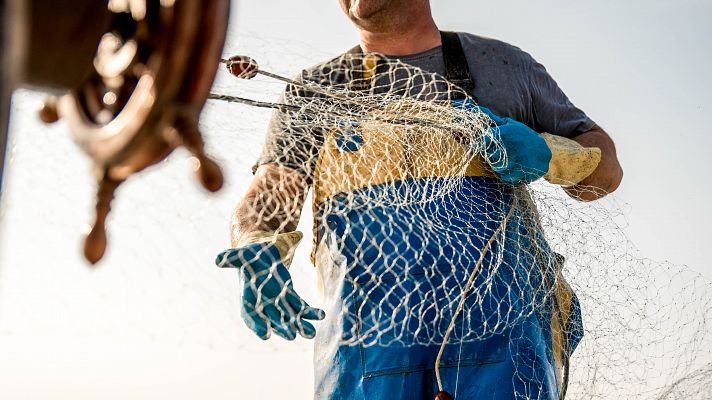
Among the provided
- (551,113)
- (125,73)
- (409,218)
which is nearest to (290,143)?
(409,218)

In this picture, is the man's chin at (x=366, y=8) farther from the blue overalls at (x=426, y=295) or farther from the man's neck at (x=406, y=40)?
the blue overalls at (x=426, y=295)

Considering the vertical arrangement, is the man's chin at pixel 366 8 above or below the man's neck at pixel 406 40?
above

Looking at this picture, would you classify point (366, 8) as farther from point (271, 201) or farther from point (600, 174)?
point (600, 174)

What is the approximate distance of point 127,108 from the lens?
2.20 feet

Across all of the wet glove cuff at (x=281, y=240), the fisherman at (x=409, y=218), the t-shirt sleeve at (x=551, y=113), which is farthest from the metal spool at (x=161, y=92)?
the t-shirt sleeve at (x=551, y=113)

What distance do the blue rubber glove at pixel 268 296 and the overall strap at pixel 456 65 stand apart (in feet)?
2.74

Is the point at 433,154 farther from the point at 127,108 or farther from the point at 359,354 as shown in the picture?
the point at 127,108

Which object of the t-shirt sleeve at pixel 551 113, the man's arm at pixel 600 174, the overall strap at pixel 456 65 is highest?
the overall strap at pixel 456 65

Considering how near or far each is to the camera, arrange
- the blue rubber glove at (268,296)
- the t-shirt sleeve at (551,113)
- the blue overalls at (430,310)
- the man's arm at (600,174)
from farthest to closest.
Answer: the t-shirt sleeve at (551,113) → the man's arm at (600,174) → the blue overalls at (430,310) → the blue rubber glove at (268,296)

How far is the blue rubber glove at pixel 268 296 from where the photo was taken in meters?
2.05

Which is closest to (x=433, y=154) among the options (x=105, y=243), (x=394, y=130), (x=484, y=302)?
(x=394, y=130)

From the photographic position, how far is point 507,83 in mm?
2590

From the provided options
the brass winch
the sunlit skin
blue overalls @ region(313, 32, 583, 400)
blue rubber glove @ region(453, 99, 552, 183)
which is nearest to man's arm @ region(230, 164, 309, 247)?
the sunlit skin

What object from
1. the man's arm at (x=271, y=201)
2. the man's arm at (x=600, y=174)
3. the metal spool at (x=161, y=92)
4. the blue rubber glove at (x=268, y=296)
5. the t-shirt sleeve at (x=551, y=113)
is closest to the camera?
the metal spool at (x=161, y=92)
